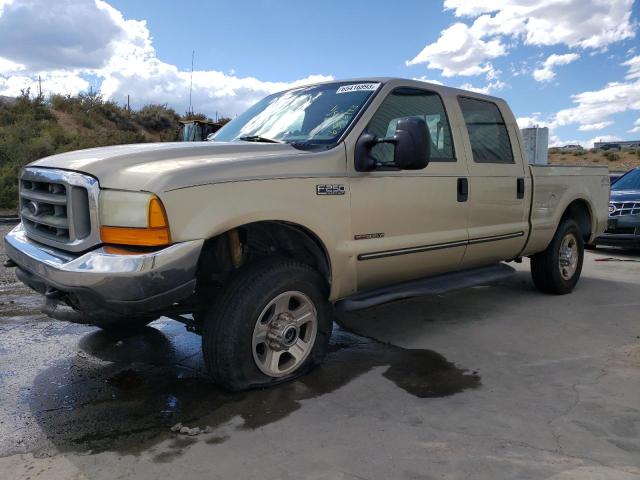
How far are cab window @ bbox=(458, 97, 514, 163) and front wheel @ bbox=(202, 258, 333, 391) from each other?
2187 millimetres

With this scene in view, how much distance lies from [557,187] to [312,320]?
11.8ft

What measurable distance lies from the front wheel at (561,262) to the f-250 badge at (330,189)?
333 cm

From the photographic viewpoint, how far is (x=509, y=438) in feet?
9.50

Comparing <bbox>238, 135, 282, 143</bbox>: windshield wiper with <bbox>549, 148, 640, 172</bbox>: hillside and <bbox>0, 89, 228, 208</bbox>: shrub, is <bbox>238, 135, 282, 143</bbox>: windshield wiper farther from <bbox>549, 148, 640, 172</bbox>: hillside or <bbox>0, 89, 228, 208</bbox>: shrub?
<bbox>549, 148, 640, 172</bbox>: hillside

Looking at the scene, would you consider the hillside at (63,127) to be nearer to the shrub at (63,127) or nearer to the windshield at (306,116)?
the shrub at (63,127)

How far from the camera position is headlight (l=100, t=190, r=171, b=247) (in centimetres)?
289

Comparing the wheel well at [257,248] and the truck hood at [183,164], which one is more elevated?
the truck hood at [183,164]

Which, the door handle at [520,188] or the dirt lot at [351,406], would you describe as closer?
the dirt lot at [351,406]

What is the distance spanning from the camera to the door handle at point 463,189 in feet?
15.2

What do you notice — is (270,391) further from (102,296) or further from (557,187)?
(557,187)

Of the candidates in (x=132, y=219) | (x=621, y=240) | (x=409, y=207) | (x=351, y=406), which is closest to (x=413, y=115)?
(x=409, y=207)

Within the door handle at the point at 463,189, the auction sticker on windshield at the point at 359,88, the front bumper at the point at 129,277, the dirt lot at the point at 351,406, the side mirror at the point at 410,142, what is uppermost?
the auction sticker on windshield at the point at 359,88

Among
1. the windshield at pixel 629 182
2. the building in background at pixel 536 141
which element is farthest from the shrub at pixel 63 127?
the windshield at pixel 629 182

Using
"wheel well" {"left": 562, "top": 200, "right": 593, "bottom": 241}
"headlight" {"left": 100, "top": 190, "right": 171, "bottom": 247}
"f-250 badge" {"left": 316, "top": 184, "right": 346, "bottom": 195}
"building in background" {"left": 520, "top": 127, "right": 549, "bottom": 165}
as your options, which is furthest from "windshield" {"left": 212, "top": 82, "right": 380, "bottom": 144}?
"building in background" {"left": 520, "top": 127, "right": 549, "bottom": 165}
